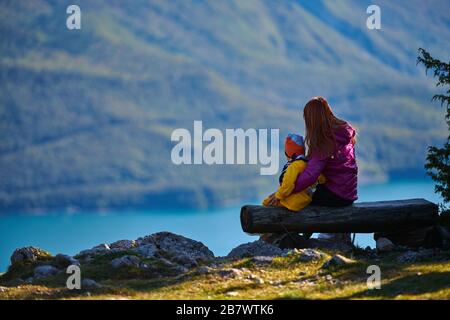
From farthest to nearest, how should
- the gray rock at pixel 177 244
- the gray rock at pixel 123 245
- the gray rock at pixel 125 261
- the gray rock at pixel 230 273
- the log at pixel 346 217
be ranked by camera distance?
the gray rock at pixel 123 245, the gray rock at pixel 177 244, the log at pixel 346 217, the gray rock at pixel 125 261, the gray rock at pixel 230 273

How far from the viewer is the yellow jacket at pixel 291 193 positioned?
15359 mm

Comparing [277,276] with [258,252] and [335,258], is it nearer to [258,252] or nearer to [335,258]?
[335,258]

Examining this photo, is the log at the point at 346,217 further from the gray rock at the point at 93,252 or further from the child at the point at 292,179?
the gray rock at the point at 93,252

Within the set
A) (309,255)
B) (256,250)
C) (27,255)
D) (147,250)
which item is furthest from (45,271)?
(309,255)

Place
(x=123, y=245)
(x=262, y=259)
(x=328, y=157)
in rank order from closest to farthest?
(x=262, y=259) < (x=328, y=157) < (x=123, y=245)

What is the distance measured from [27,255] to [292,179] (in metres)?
4.71

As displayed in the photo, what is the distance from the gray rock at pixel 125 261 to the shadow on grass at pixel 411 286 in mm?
4213

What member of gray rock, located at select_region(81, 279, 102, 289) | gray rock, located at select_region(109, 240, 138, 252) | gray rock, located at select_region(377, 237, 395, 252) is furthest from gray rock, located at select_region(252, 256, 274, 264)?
gray rock, located at select_region(109, 240, 138, 252)

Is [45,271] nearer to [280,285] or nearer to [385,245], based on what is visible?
[280,285]

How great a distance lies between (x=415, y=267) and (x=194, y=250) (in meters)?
4.63

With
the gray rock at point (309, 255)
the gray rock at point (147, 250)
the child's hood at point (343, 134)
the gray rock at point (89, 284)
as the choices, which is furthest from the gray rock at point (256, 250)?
the gray rock at point (89, 284)

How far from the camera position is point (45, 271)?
48.9 feet

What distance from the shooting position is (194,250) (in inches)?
677
